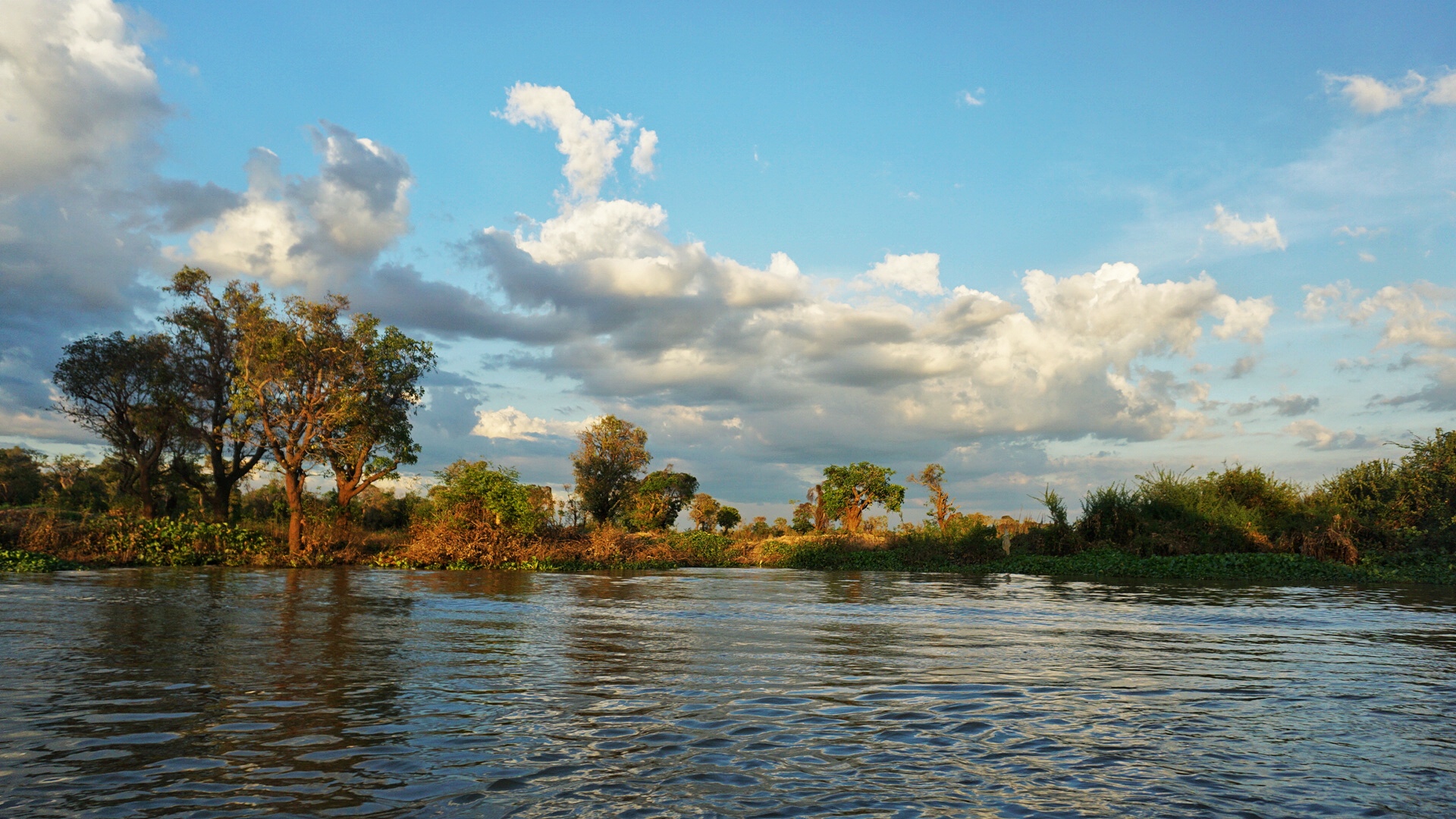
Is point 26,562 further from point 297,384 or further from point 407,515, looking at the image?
point 407,515

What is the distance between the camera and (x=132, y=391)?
38.0m

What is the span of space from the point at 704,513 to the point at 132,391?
3714 centimetres

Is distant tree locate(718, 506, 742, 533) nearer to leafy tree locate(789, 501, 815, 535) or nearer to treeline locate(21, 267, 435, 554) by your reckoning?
leafy tree locate(789, 501, 815, 535)

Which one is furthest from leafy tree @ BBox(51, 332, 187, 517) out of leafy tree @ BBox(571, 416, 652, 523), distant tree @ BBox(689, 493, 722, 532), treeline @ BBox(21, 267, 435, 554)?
distant tree @ BBox(689, 493, 722, 532)

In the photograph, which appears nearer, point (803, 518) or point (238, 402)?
point (238, 402)

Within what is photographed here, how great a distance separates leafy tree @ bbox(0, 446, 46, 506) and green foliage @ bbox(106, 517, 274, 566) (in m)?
26.1

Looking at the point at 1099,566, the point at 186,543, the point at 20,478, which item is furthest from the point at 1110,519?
the point at 20,478

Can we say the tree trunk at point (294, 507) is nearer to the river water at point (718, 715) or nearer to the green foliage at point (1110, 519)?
the river water at point (718, 715)

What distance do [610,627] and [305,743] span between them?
7310 mm

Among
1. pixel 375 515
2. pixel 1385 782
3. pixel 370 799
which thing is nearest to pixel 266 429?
pixel 375 515

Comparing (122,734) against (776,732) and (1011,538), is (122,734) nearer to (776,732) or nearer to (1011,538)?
(776,732)

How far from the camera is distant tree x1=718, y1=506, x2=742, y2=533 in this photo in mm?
66062

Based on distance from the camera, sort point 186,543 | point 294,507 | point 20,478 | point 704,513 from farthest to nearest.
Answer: point 704,513 < point 20,478 < point 294,507 < point 186,543

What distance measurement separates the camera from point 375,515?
46.3 meters
